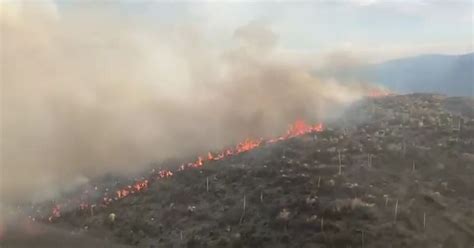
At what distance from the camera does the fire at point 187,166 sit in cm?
4384

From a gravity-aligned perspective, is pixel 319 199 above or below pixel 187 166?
below

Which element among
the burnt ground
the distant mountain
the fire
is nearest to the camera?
the burnt ground

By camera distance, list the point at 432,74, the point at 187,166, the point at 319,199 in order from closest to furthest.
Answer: the point at 319,199, the point at 187,166, the point at 432,74

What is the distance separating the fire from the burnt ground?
1.14 metres

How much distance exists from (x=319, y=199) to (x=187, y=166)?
52.7 ft

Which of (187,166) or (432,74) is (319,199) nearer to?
(187,166)

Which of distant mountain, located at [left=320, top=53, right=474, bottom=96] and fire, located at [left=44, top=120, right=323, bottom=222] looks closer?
fire, located at [left=44, top=120, right=323, bottom=222]

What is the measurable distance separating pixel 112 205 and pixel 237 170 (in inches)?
396

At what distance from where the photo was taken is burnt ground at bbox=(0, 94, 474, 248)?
110ft

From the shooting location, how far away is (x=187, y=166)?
49.6 m

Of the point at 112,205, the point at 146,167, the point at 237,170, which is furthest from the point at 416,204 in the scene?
the point at 146,167

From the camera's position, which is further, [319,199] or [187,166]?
[187,166]

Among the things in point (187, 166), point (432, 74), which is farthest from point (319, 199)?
point (432, 74)

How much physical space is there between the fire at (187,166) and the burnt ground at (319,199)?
1137 millimetres
